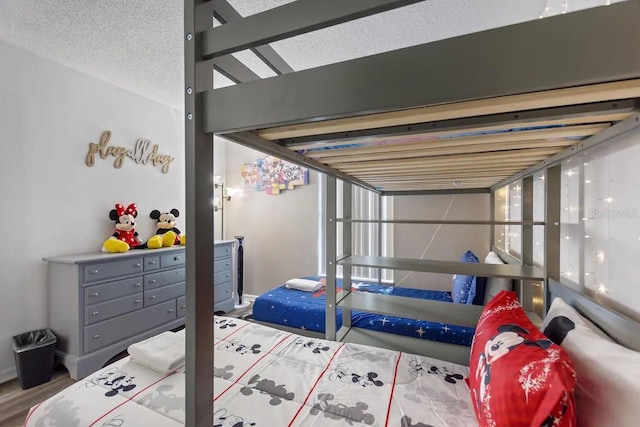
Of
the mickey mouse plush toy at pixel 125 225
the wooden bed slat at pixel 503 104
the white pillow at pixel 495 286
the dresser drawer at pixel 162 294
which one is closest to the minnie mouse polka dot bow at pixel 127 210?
the mickey mouse plush toy at pixel 125 225

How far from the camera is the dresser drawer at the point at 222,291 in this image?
3.52 meters

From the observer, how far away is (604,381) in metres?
0.64

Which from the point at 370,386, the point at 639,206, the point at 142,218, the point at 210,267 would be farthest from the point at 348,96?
the point at 142,218

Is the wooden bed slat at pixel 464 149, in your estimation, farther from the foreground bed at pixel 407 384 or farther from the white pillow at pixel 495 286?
the white pillow at pixel 495 286

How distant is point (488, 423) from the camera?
0.78m

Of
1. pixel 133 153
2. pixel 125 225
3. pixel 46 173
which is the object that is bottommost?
pixel 125 225

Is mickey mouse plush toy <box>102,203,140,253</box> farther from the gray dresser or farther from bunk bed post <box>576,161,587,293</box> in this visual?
bunk bed post <box>576,161,587,293</box>

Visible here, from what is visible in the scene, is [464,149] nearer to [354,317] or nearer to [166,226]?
[354,317]

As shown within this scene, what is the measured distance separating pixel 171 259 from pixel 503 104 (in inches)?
127

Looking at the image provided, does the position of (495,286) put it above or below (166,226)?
below

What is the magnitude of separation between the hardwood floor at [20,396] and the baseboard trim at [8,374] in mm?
37

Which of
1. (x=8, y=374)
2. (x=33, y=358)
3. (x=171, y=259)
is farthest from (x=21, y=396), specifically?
(x=171, y=259)

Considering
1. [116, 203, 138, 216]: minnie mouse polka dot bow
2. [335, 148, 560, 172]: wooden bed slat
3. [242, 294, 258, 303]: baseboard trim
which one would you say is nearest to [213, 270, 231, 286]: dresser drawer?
[242, 294, 258, 303]: baseboard trim

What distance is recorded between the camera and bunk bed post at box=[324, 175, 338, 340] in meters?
1.94
